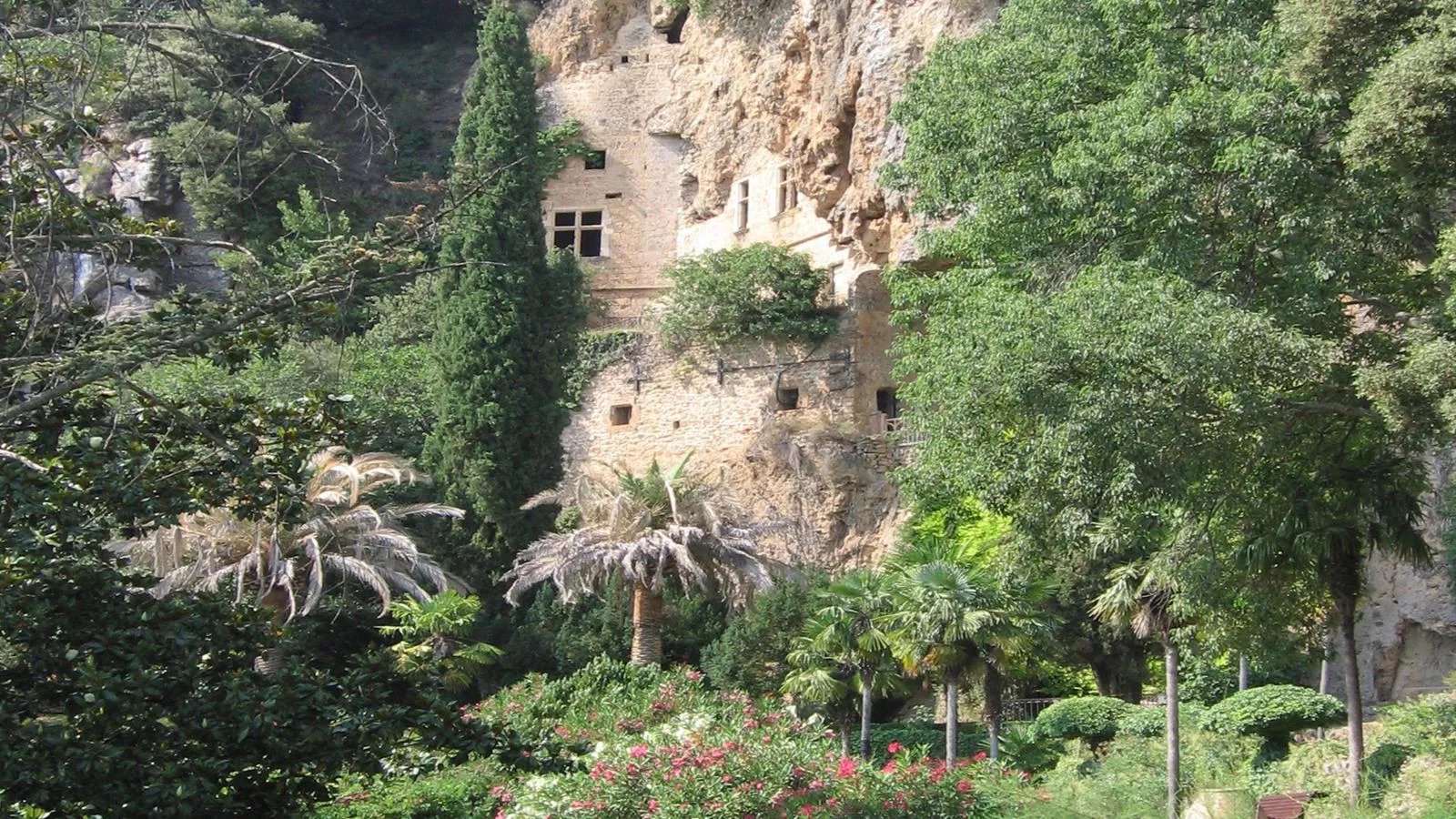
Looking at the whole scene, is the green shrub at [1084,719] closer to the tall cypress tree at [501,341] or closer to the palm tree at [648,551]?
the palm tree at [648,551]

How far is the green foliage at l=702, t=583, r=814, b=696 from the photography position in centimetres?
2408

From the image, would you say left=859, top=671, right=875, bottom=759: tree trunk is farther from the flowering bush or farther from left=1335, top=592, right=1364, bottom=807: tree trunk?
the flowering bush

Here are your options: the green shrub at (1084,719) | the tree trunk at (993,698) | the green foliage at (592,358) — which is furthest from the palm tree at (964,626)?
the green foliage at (592,358)

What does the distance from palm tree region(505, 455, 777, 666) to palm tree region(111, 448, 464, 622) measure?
1.67 meters

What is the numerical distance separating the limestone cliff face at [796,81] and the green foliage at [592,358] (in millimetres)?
4229

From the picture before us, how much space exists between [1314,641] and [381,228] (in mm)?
13089

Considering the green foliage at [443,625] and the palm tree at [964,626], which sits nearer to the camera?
the palm tree at [964,626]

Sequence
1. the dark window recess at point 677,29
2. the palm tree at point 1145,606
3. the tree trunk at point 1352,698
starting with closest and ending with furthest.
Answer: the tree trunk at point 1352,698, the palm tree at point 1145,606, the dark window recess at point 677,29

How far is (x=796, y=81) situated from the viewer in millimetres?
31359

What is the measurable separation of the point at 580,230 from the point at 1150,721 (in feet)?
62.6

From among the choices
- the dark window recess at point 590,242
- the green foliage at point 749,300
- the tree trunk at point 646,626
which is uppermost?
the dark window recess at point 590,242

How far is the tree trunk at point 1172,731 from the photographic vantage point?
15.5 metres

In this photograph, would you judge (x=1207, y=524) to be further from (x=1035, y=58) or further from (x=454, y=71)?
(x=454, y=71)

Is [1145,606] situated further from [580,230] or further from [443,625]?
[580,230]
